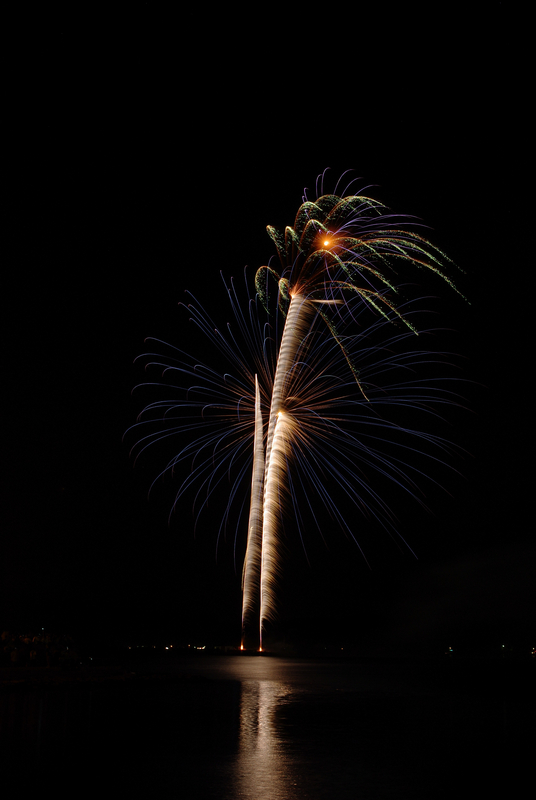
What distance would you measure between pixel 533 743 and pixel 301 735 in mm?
4411

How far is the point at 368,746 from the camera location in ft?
36.6

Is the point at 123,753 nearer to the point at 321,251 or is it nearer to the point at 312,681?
the point at 312,681

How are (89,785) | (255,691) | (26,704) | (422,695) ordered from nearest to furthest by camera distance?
1. (89,785)
2. (26,704)
3. (255,691)
4. (422,695)

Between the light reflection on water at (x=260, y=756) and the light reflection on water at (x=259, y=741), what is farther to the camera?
the light reflection on water at (x=259, y=741)

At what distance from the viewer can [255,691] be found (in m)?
19.9

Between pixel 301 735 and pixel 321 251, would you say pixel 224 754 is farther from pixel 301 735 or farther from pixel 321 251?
pixel 321 251

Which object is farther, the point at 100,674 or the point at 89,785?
the point at 100,674

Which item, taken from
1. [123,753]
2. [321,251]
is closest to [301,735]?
[123,753]

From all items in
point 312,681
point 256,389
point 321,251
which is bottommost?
point 312,681

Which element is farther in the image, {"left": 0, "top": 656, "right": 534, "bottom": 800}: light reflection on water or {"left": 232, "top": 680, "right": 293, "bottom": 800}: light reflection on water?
{"left": 0, "top": 656, "right": 534, "bottom": 800}: light reflection on water

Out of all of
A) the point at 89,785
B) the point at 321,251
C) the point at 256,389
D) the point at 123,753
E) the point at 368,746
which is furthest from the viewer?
the point at 256,389

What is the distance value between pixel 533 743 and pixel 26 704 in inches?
429

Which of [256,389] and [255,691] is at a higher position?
[256,389]

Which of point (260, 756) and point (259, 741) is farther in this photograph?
point (259, 741)
